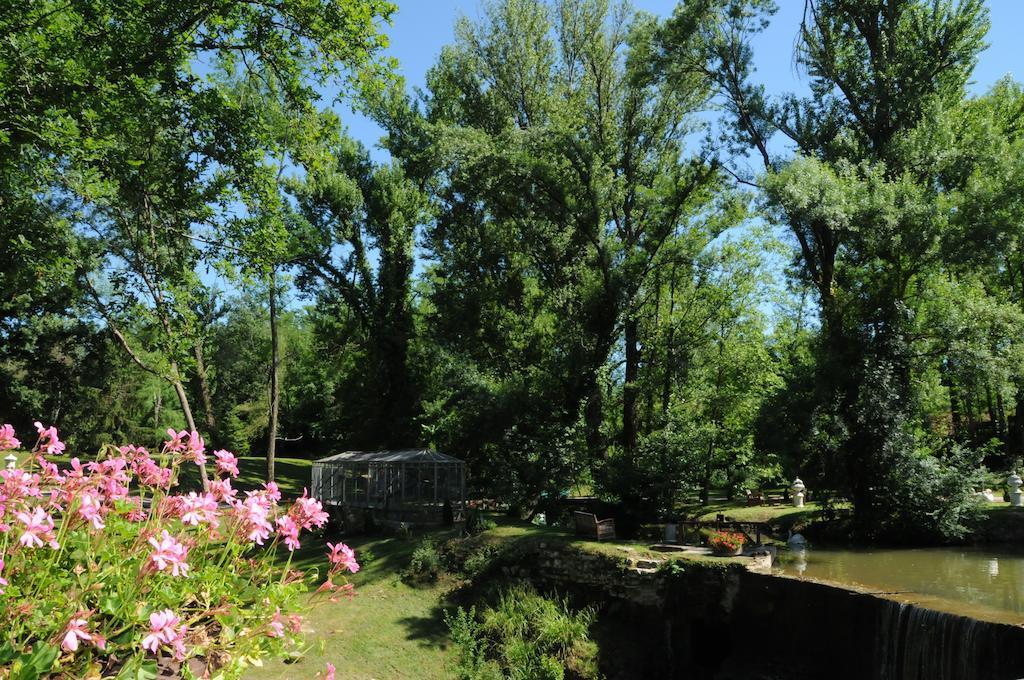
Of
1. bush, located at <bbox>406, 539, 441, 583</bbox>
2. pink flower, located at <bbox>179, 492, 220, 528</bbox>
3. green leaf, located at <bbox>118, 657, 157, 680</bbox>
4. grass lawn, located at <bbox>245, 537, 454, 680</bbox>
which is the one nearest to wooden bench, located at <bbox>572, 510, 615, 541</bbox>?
grass lawn, located at <bbox>245, 537, 454, 680</bbox>

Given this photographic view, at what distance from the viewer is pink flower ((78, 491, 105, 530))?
2.15m

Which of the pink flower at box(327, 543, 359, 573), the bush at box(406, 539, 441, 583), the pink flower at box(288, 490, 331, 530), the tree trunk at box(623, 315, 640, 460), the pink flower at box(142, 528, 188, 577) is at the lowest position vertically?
the bush at box(406, 539, 441, 583)

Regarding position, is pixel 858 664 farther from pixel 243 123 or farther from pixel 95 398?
pixel 95 398

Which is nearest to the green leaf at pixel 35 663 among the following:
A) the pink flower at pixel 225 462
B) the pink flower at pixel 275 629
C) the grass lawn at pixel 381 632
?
the pink flower at pixel 275 629

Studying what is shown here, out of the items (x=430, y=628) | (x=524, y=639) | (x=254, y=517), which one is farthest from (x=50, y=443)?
(x=430, y=628)

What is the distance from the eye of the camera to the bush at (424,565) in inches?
598

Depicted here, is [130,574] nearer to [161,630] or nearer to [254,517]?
[161,630]

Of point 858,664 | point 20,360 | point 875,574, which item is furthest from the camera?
point 20,360

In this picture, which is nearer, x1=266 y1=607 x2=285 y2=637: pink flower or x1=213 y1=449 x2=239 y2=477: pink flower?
x1=266 y1=607 x2=285 y2=637: pink flower

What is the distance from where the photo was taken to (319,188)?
2731cm

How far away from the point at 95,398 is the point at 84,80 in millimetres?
32802

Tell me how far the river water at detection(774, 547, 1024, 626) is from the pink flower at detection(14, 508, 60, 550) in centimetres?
1047

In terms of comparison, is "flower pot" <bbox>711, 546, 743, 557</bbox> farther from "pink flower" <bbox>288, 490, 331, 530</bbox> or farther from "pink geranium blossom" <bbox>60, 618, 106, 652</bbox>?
"pink geranium blossom" <bbox>60, 618, 106, 652</bbox>

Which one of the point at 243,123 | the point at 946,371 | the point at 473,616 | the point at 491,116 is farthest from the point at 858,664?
the point at 491,116
